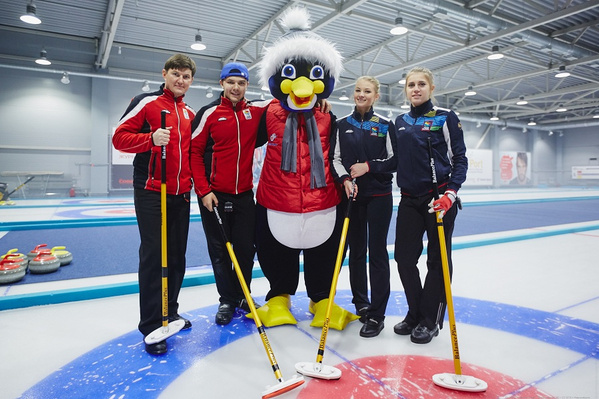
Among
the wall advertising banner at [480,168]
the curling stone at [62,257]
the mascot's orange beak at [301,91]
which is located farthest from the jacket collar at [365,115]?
the wall advertising banner at [480,168]

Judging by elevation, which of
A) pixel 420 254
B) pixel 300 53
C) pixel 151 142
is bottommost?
pixel 420 254

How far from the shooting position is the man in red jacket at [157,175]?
2133mm

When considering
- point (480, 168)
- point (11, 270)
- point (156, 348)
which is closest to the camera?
point (156, 348)

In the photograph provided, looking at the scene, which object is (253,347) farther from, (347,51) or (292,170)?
(347,51)

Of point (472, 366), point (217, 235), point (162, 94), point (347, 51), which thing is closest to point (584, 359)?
point (472, 366)

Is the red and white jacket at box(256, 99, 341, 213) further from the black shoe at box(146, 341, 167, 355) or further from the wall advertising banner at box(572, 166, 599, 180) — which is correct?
the wall advertising banner at box(572, 166, 599, 180)

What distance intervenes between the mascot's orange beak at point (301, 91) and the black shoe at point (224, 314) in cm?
142

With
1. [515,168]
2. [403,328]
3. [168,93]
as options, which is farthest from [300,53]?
[515,168]

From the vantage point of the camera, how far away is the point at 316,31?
11219 millimetres

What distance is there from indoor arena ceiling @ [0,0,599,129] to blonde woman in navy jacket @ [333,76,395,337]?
6913 millimetres

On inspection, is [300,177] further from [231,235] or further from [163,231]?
[163,231]

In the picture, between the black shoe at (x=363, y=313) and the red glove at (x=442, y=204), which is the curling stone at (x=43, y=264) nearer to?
the black shoe at (x=363, y=313)

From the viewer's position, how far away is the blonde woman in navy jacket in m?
2.35

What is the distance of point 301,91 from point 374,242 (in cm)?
105
